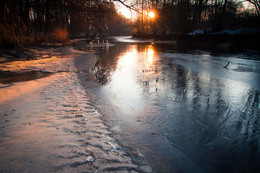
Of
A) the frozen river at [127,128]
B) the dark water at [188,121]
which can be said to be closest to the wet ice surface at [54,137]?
the frozen river at [127,128]

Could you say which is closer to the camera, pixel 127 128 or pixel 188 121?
pixel 127 128

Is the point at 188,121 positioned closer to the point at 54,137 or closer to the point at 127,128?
the point at 127,128

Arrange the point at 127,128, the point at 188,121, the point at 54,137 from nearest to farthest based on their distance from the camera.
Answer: the point at 54,137 → the point at 127,128 → the point at 188,121

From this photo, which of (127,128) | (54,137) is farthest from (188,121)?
(54,137)

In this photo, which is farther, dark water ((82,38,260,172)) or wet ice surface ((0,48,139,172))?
dark water ((82,38,260,172))

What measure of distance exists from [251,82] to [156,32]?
2416cm

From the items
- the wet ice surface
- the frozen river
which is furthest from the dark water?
the wet ice surface

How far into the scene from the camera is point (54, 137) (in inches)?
63.6

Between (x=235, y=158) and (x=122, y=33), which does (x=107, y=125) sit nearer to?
(x=235, y=158)

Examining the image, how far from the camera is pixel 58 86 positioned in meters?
3.28

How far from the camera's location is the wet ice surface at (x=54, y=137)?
1.29m

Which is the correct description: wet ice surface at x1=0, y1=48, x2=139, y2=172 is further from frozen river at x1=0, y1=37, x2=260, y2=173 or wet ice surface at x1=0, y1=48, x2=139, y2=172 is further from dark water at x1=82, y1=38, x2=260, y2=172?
dark water at x1=82, y1=38, x2=260, y2=172

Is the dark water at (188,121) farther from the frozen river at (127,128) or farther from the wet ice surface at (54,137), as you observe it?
the wet ice surface at (54,137)

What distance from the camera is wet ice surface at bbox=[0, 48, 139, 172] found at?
129cm
